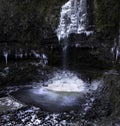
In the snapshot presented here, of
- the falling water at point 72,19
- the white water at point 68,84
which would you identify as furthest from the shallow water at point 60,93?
the falling water at point 72,19

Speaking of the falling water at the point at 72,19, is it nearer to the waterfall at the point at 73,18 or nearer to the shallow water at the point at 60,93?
the waterfall at the point at 73,18

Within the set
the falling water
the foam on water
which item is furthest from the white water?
the falling water

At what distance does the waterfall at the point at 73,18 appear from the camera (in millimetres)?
14203

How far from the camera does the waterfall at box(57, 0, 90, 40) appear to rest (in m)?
14.2

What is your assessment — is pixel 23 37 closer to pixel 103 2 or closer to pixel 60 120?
pixel 103 2

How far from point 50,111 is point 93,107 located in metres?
1.57

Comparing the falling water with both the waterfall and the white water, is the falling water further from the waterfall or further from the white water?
the white water

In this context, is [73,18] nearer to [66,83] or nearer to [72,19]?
[72,19]

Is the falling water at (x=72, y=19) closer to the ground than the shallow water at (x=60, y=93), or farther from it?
farther from it

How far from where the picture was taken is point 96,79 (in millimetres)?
12867

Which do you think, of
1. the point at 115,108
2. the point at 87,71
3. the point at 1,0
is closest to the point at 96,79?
the point at 87,71

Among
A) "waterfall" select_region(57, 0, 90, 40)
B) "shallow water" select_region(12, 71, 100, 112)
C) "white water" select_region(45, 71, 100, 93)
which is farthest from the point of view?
"waterfall" select_region(57, 0, 90, 40)

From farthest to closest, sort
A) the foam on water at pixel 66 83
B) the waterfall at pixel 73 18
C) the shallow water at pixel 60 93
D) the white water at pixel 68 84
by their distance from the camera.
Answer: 1. the waterfall at pixel 73 18
2. the foam on water at pixel 66 83
3. the white water at pixel 68 84
4. the shallow water at pixel 60 93

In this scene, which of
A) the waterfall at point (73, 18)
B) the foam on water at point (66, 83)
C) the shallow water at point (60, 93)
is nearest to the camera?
the shallow water at point (60, 93)
